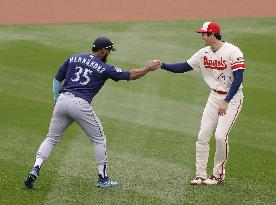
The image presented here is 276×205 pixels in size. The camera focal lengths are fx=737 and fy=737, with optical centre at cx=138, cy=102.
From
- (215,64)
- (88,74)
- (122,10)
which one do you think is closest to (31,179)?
(88,74)

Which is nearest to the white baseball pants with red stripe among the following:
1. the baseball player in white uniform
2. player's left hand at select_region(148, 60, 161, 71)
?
the baseball player in white uniform

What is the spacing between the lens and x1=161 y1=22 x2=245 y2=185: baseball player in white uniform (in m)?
9.22

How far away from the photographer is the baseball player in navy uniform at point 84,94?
9039 millimetres

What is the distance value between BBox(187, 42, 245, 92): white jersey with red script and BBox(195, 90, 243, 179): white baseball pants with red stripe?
16 cm

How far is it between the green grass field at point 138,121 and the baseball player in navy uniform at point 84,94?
337 mm

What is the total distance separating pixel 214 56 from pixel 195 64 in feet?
1.32

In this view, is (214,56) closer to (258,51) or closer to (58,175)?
(58,175)

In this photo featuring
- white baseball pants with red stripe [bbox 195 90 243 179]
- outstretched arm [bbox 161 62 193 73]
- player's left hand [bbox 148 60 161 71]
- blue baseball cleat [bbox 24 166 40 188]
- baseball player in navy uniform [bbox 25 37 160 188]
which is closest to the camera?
blue baseball cleat [bbox 24 166 40 188]

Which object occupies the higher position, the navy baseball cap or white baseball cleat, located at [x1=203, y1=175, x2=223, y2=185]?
the navy baseball cap

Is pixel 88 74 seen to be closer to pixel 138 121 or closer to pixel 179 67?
pixel 179 67

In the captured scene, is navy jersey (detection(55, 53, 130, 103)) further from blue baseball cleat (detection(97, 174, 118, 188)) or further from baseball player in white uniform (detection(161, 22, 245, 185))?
baseball player in white uniform (detection(161, 22, 245, 185))

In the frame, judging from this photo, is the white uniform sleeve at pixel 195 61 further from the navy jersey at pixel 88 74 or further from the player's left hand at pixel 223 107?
the navy jersey at pixel 88 74

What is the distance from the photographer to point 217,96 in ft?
30.8

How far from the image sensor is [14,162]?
1048 centimetres
